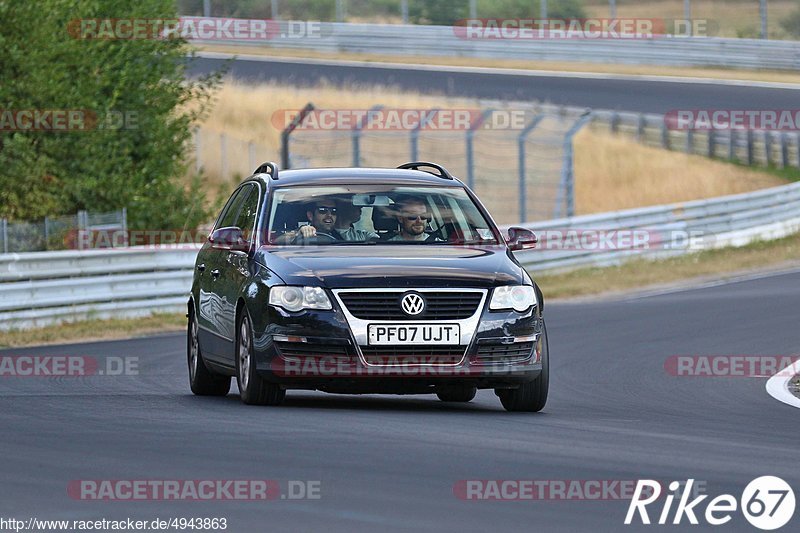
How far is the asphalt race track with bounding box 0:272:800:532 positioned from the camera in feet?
22.5

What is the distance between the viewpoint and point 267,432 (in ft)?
30.3

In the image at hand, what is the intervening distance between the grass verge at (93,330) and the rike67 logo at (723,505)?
12.8 metres

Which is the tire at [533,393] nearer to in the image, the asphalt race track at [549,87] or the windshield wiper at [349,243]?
the windshield wiper at [349,243]

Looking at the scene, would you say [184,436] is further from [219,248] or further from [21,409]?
[219,248]

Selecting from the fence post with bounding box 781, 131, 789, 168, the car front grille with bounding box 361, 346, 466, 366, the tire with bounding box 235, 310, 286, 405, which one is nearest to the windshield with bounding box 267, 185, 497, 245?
the tire with bounding box 235, 310, 286, 405

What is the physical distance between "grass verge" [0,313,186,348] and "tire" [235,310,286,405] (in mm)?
8523

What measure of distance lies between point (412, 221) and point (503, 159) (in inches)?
1083

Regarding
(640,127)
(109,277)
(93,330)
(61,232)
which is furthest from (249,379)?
(640,127)

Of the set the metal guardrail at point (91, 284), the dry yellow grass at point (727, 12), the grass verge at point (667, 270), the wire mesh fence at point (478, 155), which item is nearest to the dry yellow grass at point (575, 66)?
the dry yellow grass at point (727, 12)

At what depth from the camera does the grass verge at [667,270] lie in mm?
25734

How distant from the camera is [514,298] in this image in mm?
10633

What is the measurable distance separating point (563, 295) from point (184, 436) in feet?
53.9

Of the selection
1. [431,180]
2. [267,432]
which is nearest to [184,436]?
[267,432]

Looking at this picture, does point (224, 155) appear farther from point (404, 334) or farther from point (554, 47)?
point (404, 334)
